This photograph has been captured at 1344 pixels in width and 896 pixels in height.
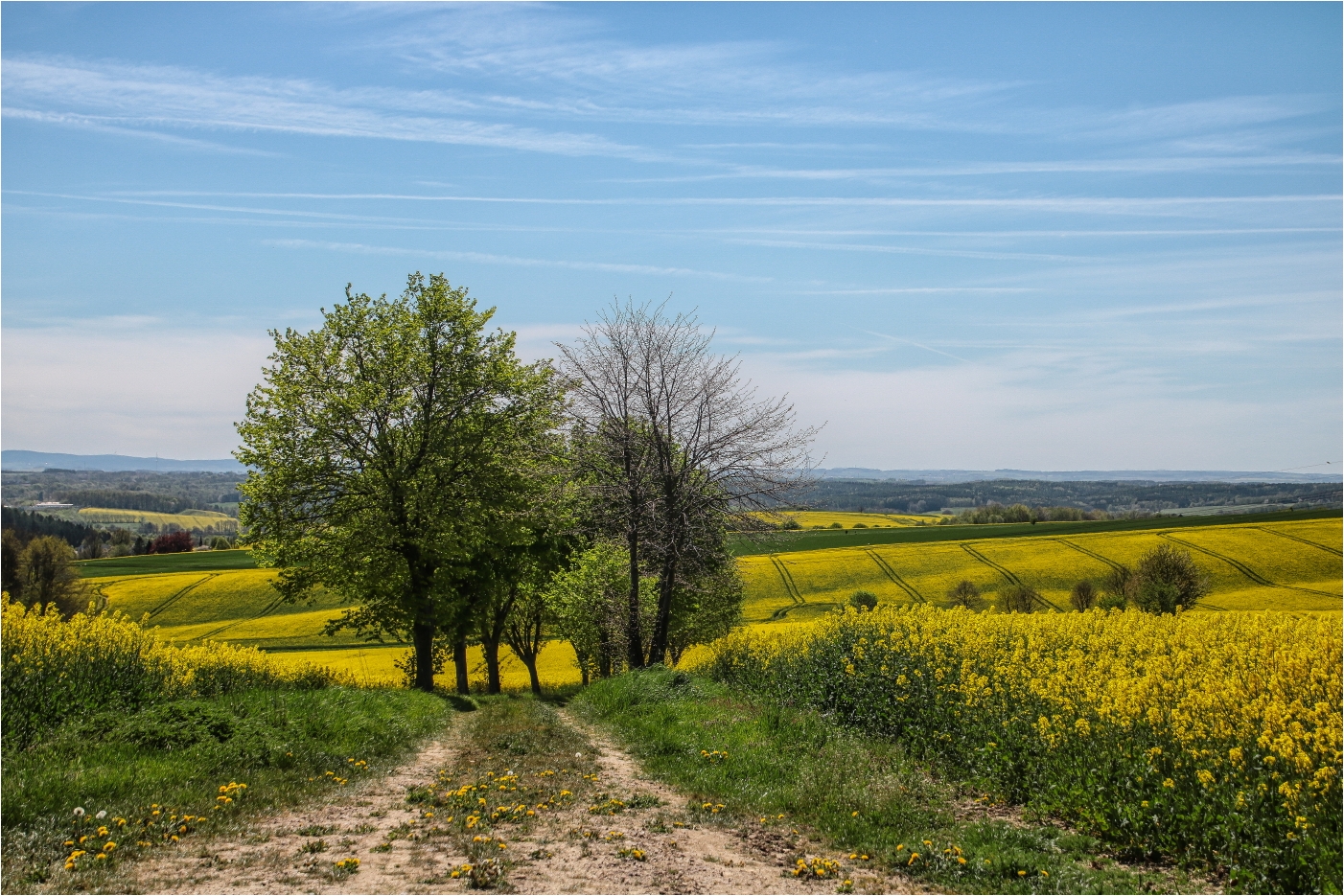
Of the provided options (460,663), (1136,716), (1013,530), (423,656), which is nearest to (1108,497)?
(1013,530)

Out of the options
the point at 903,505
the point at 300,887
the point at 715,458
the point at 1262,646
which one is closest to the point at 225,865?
the point at 300,887

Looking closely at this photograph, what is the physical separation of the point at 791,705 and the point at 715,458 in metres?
7.69

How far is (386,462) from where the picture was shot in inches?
876

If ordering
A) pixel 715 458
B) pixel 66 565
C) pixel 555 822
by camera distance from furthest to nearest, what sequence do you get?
1. pixel 66 565
2. pixel 715 458
3. pixel 555 822

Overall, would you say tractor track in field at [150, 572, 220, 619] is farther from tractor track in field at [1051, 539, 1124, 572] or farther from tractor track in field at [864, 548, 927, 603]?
tractor track in field at [1051, 539, 1124, 572]

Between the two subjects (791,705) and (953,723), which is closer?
(953,723)

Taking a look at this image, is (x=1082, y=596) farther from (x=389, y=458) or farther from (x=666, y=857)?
(x=666, y=857)

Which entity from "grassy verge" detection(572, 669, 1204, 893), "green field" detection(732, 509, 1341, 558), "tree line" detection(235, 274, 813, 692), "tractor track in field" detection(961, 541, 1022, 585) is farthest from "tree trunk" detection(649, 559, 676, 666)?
"green field" detection(732, 509, 1341, 558)

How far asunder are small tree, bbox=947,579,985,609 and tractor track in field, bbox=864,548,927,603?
5.60 feet

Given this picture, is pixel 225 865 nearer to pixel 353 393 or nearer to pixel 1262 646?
pixel 1262 646

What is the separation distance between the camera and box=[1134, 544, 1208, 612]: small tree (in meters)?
41.5

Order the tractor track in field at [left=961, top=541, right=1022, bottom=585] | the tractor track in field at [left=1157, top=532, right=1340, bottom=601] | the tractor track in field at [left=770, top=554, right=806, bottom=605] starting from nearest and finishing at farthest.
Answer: the tractor track in field at [left=1157, top=532, right=1340, bottom=601]
the tractor track in field at [left=961, top=541, right=1022, bottom=585]
the tractor track in field at [left=770, top=554, right=806, bottom=605]

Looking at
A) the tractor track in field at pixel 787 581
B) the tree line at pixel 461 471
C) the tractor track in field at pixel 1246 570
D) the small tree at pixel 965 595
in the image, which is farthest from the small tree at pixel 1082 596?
the tree line at pixel 461 471

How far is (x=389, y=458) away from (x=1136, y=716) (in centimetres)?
1834
